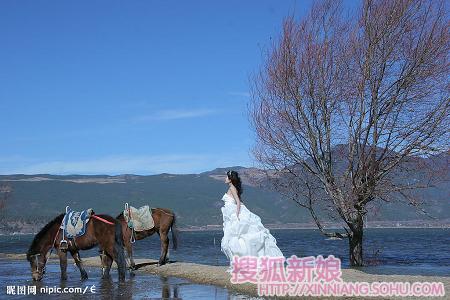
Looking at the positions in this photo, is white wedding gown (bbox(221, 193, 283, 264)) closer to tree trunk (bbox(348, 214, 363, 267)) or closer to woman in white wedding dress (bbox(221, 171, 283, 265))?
woman in white wedding dress (bbox(221, 171, 283, 265))

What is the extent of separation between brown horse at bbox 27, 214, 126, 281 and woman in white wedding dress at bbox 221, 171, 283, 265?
Answer: 4.34 m

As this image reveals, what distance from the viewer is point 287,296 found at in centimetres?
1401

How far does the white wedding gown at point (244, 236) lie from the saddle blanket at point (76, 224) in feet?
17.9

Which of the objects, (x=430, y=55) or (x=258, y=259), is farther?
(x=430, y=55)

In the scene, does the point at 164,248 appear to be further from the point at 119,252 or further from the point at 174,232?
the point at 119,252

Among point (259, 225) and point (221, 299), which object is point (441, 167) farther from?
point (221, 299)

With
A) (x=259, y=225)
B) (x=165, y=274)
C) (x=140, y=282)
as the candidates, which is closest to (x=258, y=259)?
(x=259, y=225)

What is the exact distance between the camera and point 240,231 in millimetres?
15375

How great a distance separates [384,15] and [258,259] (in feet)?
34.9

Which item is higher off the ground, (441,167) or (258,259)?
(441,167)

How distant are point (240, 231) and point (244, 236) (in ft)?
0.54

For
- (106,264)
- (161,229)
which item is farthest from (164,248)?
(106,264)

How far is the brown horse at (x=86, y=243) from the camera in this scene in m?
18.6

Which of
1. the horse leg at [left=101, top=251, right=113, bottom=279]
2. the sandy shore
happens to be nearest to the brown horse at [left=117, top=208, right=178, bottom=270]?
the sandy shore
